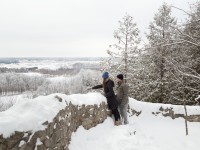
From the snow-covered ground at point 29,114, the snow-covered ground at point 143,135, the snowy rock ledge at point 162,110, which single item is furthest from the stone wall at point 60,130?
the snowy rock ledge at point 162,110

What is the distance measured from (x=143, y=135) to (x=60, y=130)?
10.9 ft

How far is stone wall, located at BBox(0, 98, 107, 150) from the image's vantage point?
4.01 m

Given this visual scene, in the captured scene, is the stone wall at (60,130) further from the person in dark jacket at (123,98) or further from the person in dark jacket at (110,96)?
the person in dark jacket at (123,98)

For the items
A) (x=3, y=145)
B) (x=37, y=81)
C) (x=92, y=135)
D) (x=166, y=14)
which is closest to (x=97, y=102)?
(x=92, y=135)

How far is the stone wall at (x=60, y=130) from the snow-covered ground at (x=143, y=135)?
21 centimetres

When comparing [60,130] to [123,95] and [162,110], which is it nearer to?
[123,95]

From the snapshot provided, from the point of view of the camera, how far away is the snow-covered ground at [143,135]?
21.9 ft

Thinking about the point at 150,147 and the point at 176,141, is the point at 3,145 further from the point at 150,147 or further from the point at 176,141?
the point at 176,141

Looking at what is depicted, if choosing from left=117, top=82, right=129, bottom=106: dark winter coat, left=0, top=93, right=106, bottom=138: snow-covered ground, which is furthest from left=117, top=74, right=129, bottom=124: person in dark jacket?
left=0, top=93, right=106, bottom=138: snow-covered ground

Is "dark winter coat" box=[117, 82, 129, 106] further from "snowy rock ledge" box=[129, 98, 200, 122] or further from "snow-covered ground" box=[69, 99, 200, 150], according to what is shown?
"snowy rock ledge" box=[129, 98, 200, 122]

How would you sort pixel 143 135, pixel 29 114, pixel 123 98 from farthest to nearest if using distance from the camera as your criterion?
pixel 123 98 → pixel 143 135 → pixel 29 114

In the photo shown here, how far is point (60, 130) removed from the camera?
5.51 metres

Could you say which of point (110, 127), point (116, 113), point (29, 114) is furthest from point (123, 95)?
point (29, 114)

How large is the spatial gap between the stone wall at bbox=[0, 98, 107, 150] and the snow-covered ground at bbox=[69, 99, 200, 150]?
213mm
